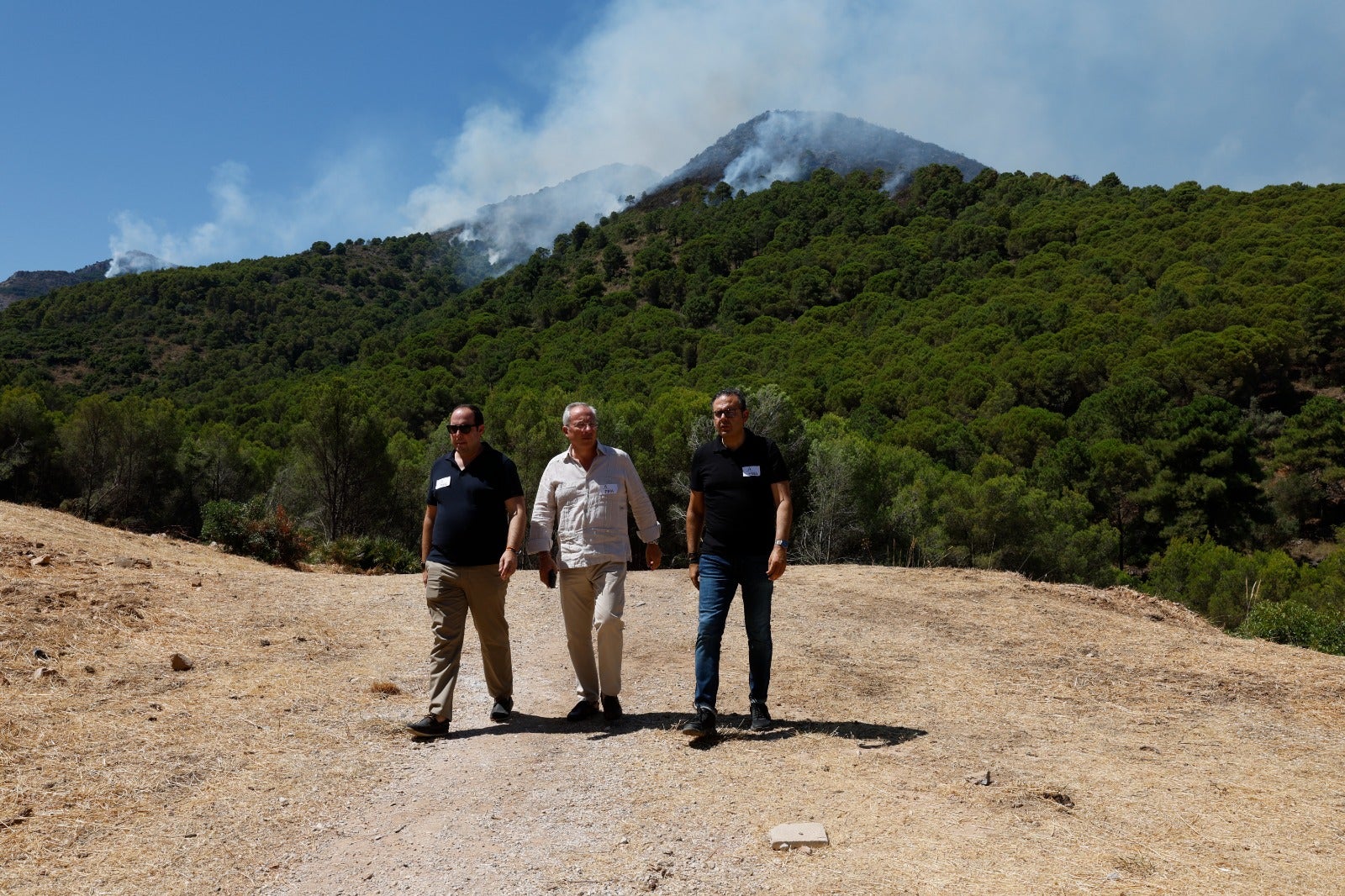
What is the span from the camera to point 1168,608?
10.4 meters

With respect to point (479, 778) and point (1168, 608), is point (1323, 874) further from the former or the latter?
point (1168, 608)

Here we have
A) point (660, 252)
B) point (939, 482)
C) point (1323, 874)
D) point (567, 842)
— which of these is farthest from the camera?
point (660, 252)

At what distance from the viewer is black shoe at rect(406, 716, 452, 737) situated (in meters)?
5.00

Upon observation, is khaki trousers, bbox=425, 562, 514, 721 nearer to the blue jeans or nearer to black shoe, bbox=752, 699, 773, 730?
the blue jeans

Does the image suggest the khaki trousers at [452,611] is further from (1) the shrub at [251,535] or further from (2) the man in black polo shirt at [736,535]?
(1) the shrub at [251,535]

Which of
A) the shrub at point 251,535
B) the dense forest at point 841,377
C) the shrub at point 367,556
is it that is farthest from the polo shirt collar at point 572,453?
the shrub at point 251,535

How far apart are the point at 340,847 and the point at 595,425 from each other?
8.53ft

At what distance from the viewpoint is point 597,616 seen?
503 cm

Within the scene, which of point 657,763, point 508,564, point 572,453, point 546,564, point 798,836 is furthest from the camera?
point 572,453

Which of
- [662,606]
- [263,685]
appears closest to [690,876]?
[263,685]

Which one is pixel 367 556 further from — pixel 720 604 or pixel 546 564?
pixel 720 604

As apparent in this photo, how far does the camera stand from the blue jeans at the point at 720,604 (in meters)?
4.77

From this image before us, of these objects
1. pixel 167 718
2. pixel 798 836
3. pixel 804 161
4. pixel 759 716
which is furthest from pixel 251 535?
pixel 804 161

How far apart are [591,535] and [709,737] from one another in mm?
1294
